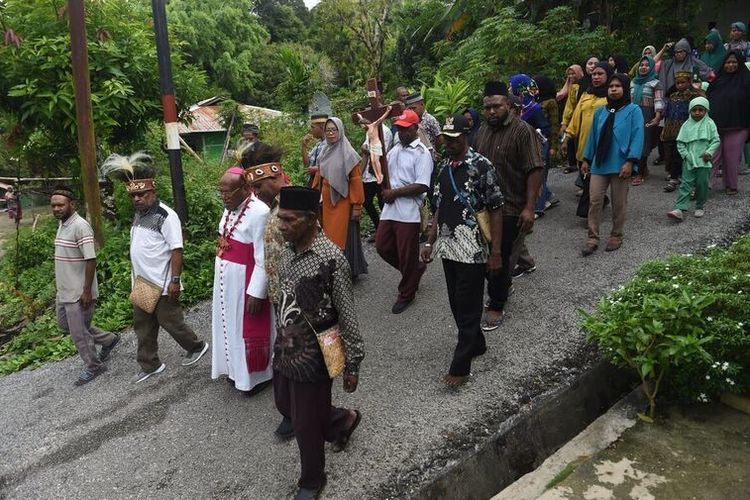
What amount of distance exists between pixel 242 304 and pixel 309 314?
1307 millimetres

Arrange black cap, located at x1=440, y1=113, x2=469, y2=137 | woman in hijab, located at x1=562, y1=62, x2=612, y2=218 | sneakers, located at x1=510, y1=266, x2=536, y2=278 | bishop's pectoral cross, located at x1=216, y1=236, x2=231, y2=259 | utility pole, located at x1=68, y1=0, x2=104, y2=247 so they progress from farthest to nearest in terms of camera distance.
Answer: utility pole, located at x1=68, y1=0, x2=104, y2=247
woman in hijab, located at x1=562, y1=62, x2=612, y2=218
sneakers, located at x1=510, y1=266, x2=536, y2=278
bishop's pectoral cross, located at x1=216, y1=236, x2=231, y2=259
black cap, located at x1=440, y1=113, x2=469, y2=137

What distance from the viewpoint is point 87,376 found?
488cm

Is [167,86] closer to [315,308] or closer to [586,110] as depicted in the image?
[315,308]

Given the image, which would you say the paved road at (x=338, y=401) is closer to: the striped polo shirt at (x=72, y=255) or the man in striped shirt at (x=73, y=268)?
the man in striped shirt at (x=73, y=268)

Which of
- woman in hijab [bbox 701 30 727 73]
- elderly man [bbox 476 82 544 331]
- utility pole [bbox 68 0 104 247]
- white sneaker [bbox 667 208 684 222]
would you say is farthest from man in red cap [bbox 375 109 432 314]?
woman in hijab [bbox 701 30 727 73]

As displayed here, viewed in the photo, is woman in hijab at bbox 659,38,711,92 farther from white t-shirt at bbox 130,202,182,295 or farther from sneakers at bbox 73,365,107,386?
sneakers at bbox 73,365,107,386

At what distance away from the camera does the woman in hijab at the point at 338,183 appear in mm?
5121

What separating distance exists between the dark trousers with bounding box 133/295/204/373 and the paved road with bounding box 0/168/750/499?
7.2 inches

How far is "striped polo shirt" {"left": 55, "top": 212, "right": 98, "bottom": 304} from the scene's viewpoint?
4.58 meters

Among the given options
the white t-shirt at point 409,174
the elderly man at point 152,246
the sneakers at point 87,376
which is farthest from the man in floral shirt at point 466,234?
the sneakers at point 87,376

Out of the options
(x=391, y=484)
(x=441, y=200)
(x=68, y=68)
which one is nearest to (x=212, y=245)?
(x=68, y=68)

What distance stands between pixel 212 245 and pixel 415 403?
14.5 feet

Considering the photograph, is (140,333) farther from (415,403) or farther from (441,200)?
(441,200)

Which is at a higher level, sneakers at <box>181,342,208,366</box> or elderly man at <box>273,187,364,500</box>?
elderly man at <box>273,187,364,500</box>
